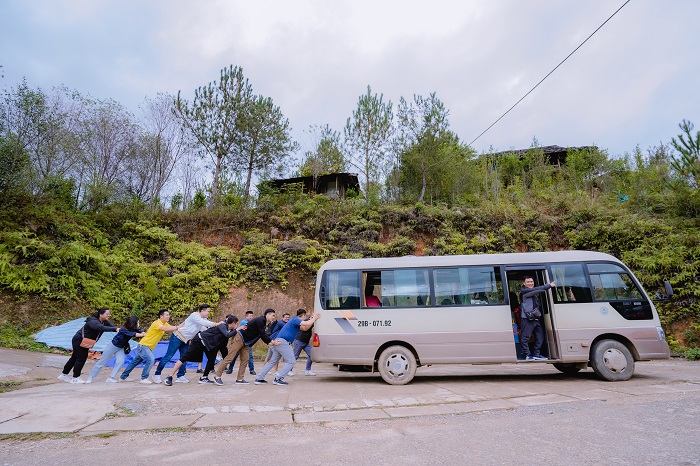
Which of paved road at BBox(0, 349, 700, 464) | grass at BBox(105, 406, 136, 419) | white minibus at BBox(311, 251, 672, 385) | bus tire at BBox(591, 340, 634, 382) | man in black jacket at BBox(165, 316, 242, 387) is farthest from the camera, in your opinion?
man in black jacket at BBox(165, 316, 242, 387)

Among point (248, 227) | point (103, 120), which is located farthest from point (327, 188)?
point (103, 120)

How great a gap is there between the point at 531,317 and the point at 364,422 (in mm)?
4873

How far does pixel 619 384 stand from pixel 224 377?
9109 millimetres

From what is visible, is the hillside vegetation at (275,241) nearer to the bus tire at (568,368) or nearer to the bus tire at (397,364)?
the bus tire at (568,368)

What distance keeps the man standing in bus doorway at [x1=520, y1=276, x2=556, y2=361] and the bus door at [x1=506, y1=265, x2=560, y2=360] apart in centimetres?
15

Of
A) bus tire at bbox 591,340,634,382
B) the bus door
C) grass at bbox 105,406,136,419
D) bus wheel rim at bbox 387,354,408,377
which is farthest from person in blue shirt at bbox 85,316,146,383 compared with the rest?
bus tire at bbox 591,340,634,382

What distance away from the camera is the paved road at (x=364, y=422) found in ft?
14.4

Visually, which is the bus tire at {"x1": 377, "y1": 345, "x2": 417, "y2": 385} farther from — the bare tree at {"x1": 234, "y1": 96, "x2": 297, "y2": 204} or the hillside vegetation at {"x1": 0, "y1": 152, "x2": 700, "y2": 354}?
the bare tree at {"x1": 234, "y1": 96, "x2": 297, "y2": 204}

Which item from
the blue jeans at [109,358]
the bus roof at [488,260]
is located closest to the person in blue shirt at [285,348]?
the bus roof at [488,260]

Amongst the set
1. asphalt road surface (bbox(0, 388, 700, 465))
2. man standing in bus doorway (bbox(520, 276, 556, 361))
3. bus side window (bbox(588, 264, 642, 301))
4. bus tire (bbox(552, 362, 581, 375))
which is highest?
bus side window (bbox(588, 264, 642, 301))

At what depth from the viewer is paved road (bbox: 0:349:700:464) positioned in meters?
4.40

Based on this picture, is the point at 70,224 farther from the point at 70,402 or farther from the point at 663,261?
the point at 663,261

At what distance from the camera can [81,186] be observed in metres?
22.7

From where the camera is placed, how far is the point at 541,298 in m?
9.37
